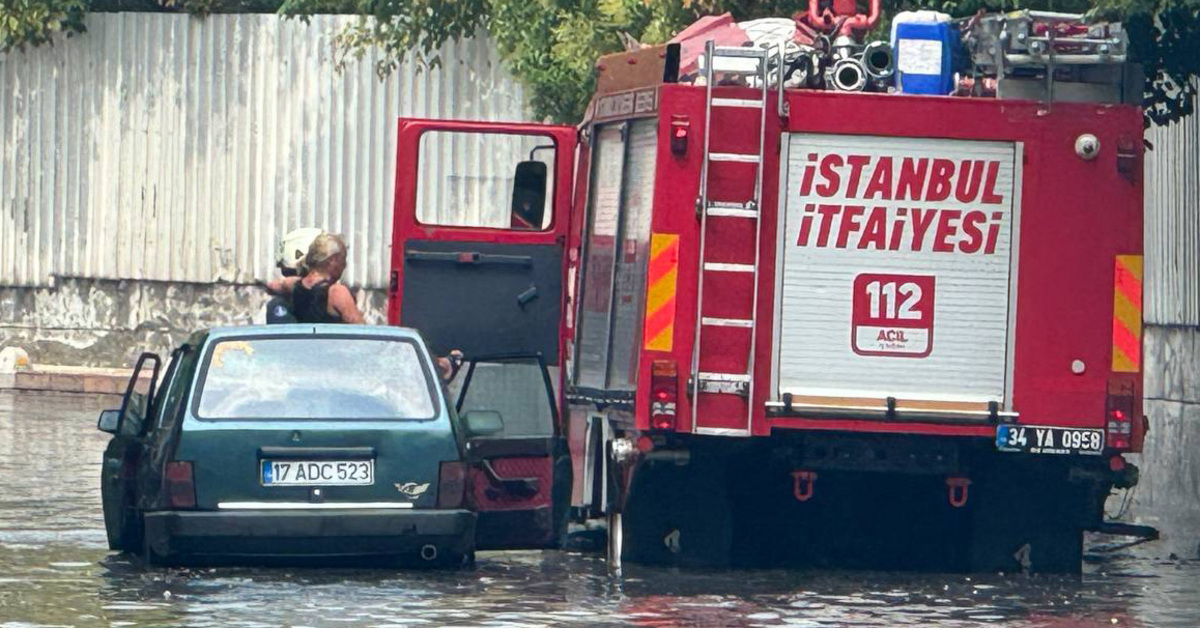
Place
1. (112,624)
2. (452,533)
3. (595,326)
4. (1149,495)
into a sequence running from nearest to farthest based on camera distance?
(112,624)
(452,533)
(595,326)
(1149,495)

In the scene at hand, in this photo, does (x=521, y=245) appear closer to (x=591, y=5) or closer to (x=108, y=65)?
(x=591, y=5)

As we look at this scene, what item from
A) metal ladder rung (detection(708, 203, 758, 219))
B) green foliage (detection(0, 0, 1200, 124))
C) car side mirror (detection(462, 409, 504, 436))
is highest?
green foliage (detection(0, 0, 1200, 124))

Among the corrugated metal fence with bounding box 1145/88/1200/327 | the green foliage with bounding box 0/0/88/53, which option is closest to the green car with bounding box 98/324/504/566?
the corrugated metal fence with bounding box 1145/88/1200/327

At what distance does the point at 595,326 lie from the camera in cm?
1478

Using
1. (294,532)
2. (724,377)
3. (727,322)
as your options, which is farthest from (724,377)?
(294,532)

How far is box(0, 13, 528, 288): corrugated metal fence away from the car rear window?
1591 centimetres

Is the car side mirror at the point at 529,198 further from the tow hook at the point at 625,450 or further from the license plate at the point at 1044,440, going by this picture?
the license plate at the point at 1044,440

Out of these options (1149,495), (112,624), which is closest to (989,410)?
(112,624)

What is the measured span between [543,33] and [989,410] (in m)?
12.7

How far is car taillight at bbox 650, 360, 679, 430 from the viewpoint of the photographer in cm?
1352

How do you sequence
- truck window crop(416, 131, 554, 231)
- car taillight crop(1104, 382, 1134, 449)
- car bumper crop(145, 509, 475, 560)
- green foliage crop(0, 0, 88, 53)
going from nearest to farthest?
car bumper crop(145, 509, 475, 560), car taillight crop(1104, 382, 1134, 449), truck window crop(416, 131, 554, 231), green foliage crop(0, 0, 88, 53)

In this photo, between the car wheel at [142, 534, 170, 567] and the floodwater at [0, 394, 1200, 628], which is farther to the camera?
the car wheel at [142, 534, 170, 567]

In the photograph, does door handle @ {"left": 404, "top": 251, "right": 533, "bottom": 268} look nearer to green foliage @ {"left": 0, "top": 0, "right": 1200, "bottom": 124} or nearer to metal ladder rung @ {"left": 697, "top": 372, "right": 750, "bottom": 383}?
metal ladder rung @ {"left": 697, "top": 372, "right": 750, "bottom": 383}

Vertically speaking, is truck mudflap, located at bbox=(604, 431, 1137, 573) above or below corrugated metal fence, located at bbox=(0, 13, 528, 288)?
below
